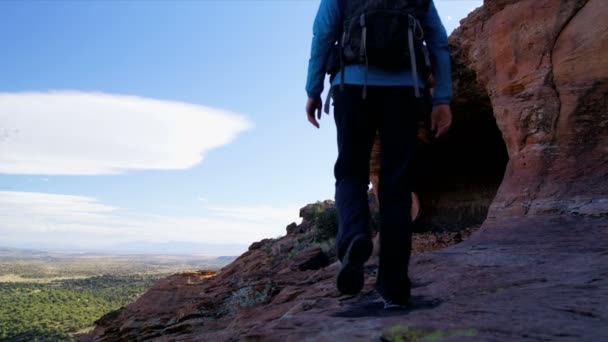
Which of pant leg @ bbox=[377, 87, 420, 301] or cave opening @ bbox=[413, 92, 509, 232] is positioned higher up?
cave opening @ bbox=[413, 92, 509, 232]

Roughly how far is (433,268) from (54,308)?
48515 millimetres

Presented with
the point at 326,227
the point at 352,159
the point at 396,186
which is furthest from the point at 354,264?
the point at 326,227

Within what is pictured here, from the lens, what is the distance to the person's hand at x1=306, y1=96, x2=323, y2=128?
317 centimetres

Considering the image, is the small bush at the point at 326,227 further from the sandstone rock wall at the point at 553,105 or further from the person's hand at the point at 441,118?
the person's hand at the point at 441,118

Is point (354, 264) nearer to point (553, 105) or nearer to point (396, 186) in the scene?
point (396, 186)

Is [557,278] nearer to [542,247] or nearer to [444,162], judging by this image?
[542,247]

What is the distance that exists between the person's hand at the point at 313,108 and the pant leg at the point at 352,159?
0.58 feet

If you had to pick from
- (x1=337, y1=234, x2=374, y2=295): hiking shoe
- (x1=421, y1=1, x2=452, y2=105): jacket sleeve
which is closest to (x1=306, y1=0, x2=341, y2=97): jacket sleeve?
(x1=421, y1=1, x2=452, y2=105): jacket sleeve

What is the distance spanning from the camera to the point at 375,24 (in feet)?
9.31

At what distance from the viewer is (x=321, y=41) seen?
122 inches

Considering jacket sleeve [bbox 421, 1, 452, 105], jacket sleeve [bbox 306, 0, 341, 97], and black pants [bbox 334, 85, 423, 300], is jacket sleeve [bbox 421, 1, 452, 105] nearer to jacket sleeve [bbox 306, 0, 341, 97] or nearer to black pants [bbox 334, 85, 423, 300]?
black pants [bbox 334, 85, 423, 300]

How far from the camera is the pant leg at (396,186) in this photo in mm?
2900

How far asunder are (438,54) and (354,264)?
1373 mm

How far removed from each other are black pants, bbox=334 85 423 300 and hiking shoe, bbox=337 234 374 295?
8cm
